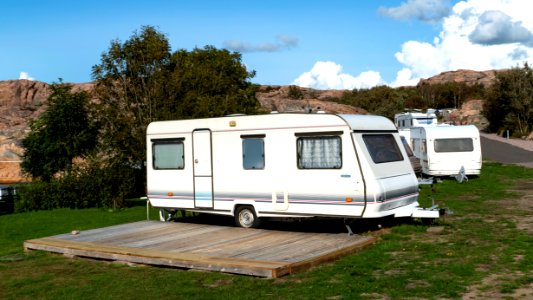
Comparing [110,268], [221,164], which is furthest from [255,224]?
[110,268]

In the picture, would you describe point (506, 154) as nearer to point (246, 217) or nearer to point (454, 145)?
point (454, 145)

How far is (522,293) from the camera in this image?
296 inches

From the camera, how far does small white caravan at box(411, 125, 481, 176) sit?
24641mm

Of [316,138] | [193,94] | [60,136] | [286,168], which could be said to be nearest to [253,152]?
[286,168]

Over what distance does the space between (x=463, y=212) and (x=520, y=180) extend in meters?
10.1

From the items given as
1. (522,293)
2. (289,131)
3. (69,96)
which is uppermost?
(69,96)

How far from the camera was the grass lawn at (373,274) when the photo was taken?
7973 mm

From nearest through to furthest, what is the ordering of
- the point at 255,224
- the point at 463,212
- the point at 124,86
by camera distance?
the point at 255,224 → the point at 463,212 → the point at 124,86

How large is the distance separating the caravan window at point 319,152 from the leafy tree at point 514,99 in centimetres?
5076

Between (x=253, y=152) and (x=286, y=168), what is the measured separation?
100 centimetres

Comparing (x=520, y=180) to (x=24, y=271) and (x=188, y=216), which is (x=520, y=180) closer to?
(x=188, y=216)

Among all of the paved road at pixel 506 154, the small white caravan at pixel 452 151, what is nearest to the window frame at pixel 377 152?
the small white caravan at pixel 452 151

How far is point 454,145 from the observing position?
25.0 meters

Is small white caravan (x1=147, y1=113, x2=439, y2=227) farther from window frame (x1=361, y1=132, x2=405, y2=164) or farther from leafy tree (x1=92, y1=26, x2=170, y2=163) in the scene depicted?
leafy tree (x1=92, y1=26, x2=170, y2=163)
